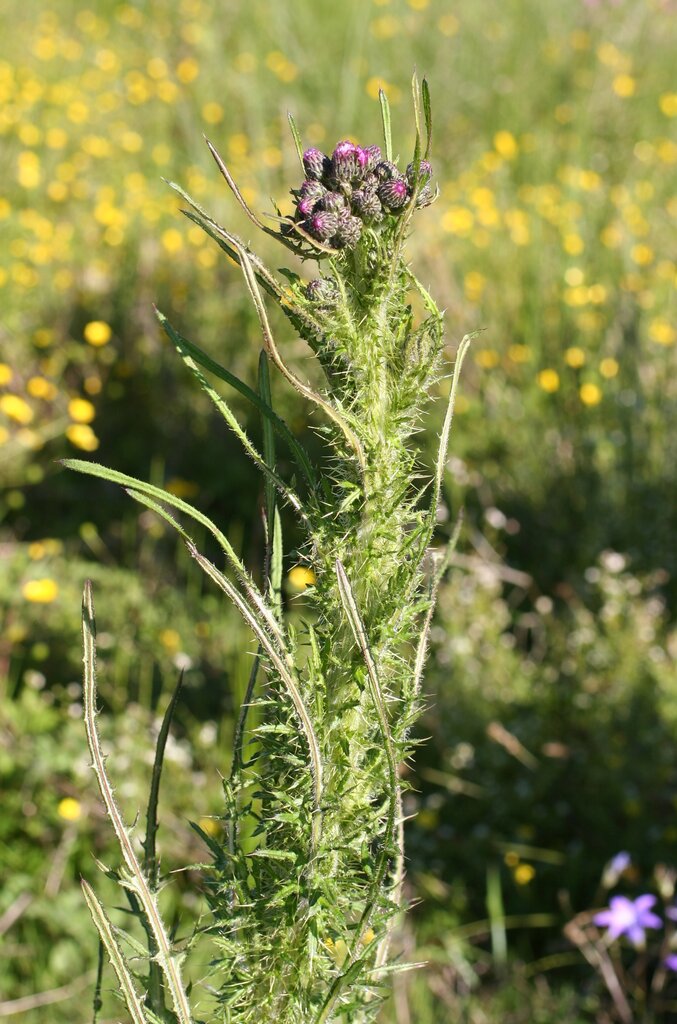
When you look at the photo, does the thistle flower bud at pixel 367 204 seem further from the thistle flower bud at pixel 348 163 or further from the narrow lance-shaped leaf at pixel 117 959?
the narrow lance-shaped leaf at pixel 117 959

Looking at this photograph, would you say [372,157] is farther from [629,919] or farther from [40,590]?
[40,590]

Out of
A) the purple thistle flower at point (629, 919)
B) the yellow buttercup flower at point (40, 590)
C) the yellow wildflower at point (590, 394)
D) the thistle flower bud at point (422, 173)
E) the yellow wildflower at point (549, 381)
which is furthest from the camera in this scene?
the yellow wildflower at point (549, 381)

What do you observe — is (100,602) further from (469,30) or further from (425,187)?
(469,30)

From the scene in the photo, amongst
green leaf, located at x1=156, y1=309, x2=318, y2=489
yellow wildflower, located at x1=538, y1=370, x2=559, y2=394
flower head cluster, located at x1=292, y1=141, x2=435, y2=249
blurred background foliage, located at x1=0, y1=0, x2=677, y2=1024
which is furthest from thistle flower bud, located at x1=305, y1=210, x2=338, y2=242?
yellow wildflower, located at x1=538, y1=370, x2=559, y2=394

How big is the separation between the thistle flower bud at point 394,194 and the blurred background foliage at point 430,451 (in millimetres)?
366

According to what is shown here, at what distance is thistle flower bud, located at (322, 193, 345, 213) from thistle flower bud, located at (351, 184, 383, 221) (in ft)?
0.04

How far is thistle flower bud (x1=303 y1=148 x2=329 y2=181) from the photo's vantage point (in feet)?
2.26

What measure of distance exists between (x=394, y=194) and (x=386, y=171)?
0.08 feet

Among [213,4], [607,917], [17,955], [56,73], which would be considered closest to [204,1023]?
[607,917]

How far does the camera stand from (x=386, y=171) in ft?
2.21

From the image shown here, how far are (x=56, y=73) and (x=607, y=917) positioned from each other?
5600mm

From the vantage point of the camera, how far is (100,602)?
9.67ft

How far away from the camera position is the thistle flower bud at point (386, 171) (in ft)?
2.21

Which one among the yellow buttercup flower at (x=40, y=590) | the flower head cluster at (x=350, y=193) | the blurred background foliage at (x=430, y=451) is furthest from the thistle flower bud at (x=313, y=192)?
the yellow buttercup flower at (x=40, y=590)
